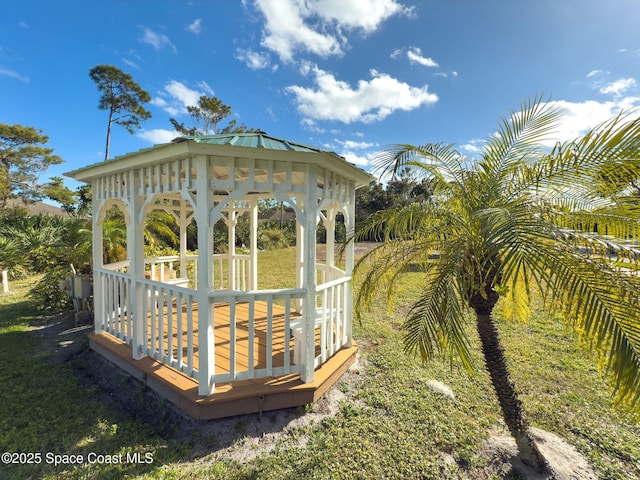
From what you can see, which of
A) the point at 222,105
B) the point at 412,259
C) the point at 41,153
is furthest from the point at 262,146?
the point at 41,153

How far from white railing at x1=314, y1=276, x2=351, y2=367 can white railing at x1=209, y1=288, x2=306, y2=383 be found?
0.42 meters

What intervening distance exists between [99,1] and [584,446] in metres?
10.2

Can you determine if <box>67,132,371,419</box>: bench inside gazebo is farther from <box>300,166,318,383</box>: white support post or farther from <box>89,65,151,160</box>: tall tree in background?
<box>89,65,151,160</box>: tall tree in background

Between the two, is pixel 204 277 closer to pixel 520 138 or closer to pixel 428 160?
pixel 428 160

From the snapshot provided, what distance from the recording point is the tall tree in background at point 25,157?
64.6 feet

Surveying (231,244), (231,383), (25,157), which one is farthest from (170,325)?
(25,157)

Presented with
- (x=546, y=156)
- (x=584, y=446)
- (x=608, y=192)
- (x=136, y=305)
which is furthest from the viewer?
(x=136, y=305)

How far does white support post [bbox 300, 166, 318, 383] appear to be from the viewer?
313 cm

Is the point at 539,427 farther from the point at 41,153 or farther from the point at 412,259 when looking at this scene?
the point at 41,153

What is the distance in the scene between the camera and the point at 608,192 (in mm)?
2061

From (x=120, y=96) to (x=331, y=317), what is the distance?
23.6 metres

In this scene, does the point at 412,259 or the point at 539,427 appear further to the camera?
the point at 539,427

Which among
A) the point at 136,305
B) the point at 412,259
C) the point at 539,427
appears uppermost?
the point at 412,259

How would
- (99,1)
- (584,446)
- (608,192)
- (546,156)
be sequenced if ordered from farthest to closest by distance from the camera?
(99,1) < (584,446) < (546,156) < (608,192)
